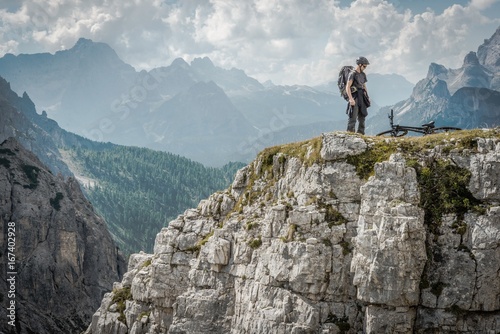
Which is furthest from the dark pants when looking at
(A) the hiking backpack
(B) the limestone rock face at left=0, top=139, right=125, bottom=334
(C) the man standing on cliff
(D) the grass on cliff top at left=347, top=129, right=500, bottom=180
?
(B) the limestone rock face at left=0, top=139, right=125, bottom=334

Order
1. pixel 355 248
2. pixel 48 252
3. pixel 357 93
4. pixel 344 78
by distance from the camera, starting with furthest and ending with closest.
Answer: pixel 48 252 < pixel 344 78 < pixel 357 93 < pixel 355 248

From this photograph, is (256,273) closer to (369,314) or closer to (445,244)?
(369,314)

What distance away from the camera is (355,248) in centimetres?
3325

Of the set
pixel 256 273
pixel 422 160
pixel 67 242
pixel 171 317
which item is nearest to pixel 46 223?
pixel 67 242

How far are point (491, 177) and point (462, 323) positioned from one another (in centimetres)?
828

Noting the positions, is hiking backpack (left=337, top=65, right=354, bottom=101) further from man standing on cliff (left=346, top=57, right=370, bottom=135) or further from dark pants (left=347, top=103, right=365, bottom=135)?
dark pants (left=347, top=103, right=365, bottom=135)

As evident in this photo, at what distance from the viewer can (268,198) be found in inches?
1625

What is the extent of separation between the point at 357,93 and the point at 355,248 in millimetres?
11266

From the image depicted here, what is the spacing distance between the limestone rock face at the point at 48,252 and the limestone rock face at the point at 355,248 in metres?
82.2

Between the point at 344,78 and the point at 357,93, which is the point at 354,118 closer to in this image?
the point at 357,93

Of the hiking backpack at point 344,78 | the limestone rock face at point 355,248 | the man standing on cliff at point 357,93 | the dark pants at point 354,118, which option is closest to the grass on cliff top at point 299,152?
the limestone rock face at point 355,248

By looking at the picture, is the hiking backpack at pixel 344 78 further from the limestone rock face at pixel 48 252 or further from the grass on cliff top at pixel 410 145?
the limestone rock face at pixel 48 252

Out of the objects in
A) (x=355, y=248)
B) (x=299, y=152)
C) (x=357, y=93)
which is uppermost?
(x=357, y=93)

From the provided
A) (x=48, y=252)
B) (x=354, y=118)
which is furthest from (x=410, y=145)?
(x=48, y=252)
